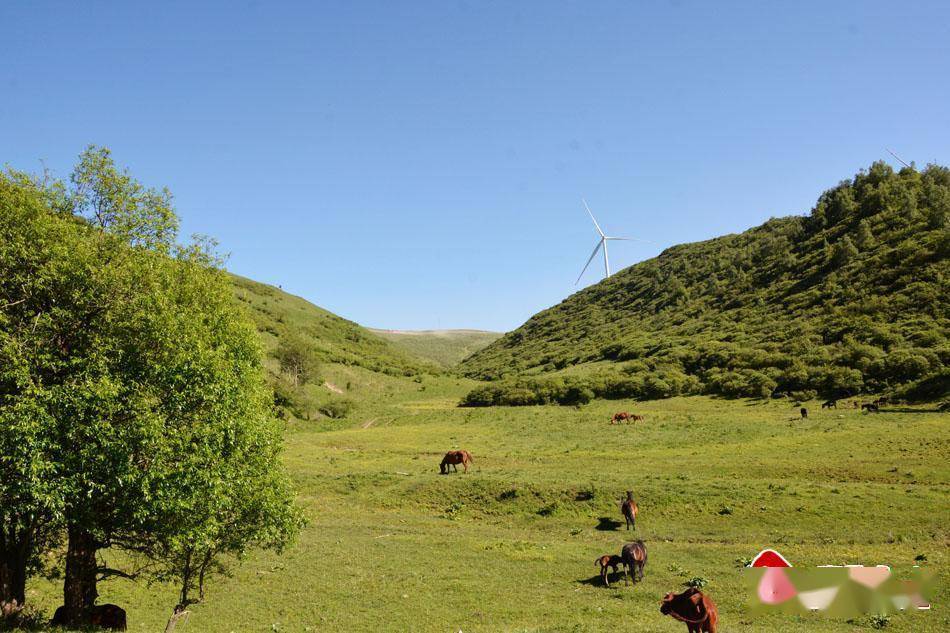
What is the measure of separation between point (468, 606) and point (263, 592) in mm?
9789

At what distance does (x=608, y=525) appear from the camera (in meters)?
35.7

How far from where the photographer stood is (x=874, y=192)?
139m

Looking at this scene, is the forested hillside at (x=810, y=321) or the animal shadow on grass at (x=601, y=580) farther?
the forested hillside at (x=810, y=321)

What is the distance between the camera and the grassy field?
22.6 m

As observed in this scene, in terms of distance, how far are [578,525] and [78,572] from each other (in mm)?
27114

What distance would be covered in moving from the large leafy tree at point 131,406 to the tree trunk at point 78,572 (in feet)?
0.12

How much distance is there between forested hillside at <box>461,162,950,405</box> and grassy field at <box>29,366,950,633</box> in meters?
18.0

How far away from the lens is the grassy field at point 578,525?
891 inches

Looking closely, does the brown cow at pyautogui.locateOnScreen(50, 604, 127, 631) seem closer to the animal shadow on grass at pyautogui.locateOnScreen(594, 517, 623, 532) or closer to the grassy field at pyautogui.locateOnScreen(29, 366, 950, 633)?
the grassy field at pyautogui.locateOnScreen(29, 366, 950, 633)

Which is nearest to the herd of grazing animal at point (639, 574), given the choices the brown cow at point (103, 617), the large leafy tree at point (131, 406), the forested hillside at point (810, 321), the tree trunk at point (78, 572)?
the large leafy tree at point (131, 406)

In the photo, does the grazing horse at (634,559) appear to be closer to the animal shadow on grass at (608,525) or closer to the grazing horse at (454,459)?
the animal shadow on grass at (608,525)

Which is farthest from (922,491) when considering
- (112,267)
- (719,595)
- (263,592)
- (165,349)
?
(112,267)

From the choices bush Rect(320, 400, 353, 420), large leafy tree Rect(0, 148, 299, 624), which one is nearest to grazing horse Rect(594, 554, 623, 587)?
large leafy tree Rect(0, 148, 299, 624)

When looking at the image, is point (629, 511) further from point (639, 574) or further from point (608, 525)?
point (639, 574)
